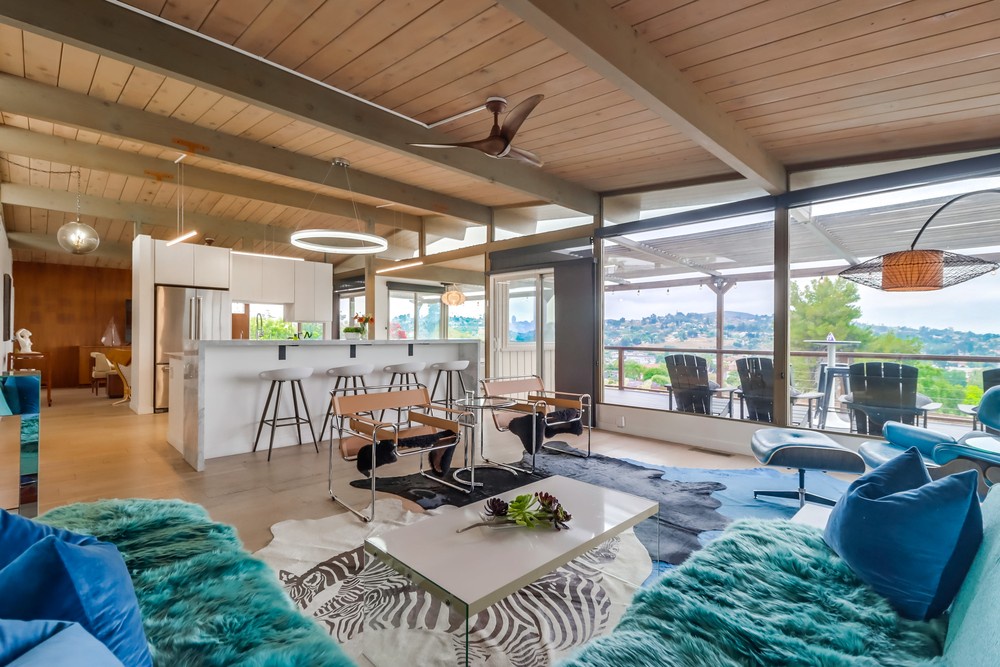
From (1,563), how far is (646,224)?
5.55 metres

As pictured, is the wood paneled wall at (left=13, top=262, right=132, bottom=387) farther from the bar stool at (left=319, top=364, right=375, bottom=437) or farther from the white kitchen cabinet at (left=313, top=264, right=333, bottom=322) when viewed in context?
the bar stool at (left=319, top=364, right=375, bottom=437)

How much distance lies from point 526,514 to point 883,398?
390 cm

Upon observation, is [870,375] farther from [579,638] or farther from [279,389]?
[279,389]

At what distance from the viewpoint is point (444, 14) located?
2.66 m

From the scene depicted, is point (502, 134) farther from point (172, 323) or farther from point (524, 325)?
point (172, 323)

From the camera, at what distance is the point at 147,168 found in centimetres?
548

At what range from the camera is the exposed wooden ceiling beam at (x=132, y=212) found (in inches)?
256

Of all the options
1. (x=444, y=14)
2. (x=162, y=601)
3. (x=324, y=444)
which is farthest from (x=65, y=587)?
(x=324, y=444)

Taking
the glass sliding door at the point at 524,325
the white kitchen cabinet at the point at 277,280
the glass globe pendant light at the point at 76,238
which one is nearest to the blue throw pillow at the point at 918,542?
the glass sliding door at the point at 524,325

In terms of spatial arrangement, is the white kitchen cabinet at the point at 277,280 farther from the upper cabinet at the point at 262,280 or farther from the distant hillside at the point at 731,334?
the distant hillside at the point at 731,334

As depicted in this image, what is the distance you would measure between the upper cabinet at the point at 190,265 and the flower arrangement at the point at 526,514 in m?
7.14

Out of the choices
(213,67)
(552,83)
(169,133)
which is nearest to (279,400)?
(169,133)

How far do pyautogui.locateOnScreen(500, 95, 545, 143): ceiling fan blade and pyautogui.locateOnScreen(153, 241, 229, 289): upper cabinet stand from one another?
236 inches

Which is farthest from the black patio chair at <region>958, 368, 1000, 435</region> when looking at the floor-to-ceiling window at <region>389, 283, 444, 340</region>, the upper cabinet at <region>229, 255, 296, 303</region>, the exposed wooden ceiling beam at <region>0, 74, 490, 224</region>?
the upper cabinet at <region>229, 255, 296, 303</region>
